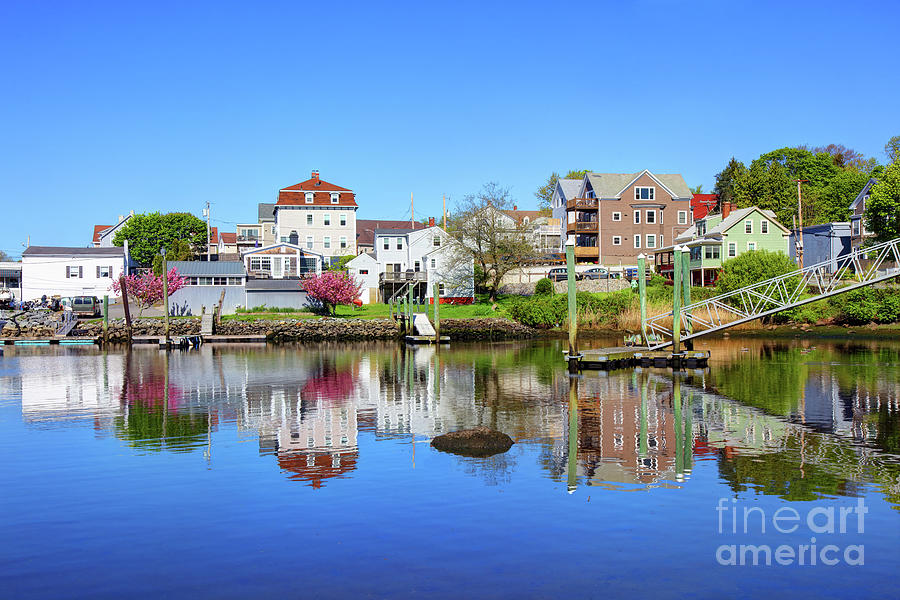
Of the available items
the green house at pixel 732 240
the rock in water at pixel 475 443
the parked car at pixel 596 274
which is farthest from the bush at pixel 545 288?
the rock in water at pixel 475 443

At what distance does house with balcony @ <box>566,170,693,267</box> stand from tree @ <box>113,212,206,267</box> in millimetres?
60575

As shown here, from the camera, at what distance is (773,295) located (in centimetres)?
6088

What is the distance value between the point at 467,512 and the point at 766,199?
99333 mm

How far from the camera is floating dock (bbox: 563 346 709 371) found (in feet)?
135

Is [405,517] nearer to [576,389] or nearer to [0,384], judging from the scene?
[576,389]

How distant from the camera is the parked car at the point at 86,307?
83750 millimetres

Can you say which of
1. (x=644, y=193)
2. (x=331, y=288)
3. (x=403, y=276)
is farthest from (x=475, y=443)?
(x=644, y=193)

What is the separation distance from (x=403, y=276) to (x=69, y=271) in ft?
129

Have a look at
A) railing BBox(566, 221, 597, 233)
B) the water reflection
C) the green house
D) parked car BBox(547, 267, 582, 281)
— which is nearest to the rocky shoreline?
parked car BBox(547, 267, 582, 281)

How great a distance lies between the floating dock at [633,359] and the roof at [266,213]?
8931 cm

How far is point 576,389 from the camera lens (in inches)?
1323

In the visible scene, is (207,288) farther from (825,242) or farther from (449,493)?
(449,493)

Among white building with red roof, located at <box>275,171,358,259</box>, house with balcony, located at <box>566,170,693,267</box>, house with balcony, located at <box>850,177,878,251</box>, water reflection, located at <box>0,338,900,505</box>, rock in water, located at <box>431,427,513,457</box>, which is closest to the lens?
water reflection, located at <box>0,338,900,505</box>

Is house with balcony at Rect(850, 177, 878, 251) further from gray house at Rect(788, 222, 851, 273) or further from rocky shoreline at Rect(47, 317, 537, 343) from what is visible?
rocky shoreline at Rect(47, 317, 537, 343)
